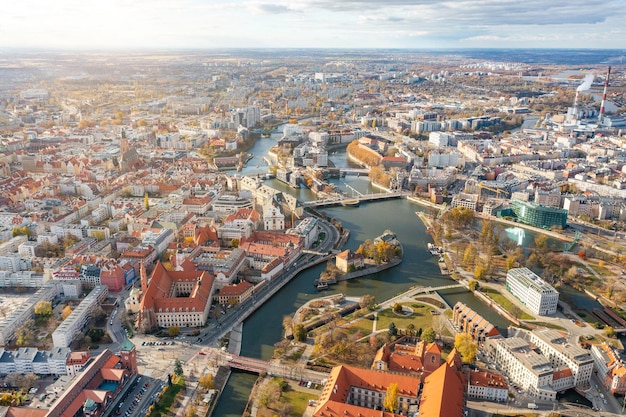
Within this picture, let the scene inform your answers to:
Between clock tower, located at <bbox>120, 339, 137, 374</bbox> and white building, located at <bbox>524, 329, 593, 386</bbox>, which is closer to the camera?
clock tower, located at <bbox>120, 339, 137, 374</bbox>

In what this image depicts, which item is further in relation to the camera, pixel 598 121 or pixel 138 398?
pixel 598 121

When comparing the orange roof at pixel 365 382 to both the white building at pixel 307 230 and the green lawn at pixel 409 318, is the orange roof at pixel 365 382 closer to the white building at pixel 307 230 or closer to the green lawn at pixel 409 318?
the green lawn at pixel 409 318

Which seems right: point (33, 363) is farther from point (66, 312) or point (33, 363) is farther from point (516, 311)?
point (516, 311)

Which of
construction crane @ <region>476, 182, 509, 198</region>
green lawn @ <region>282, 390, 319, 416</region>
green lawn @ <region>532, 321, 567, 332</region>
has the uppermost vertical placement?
construction crane @ <region>476, 182, 509, 198</region>

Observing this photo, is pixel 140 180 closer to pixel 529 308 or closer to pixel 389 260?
pixel 389 260

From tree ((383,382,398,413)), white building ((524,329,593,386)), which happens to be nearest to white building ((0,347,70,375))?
tree ((383,382,398,413))

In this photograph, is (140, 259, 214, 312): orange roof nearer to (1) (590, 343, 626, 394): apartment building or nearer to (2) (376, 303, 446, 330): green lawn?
(2) (376, 303, 446, 330): green lawn

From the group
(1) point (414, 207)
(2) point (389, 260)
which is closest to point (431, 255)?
(2) point (389, 260)
